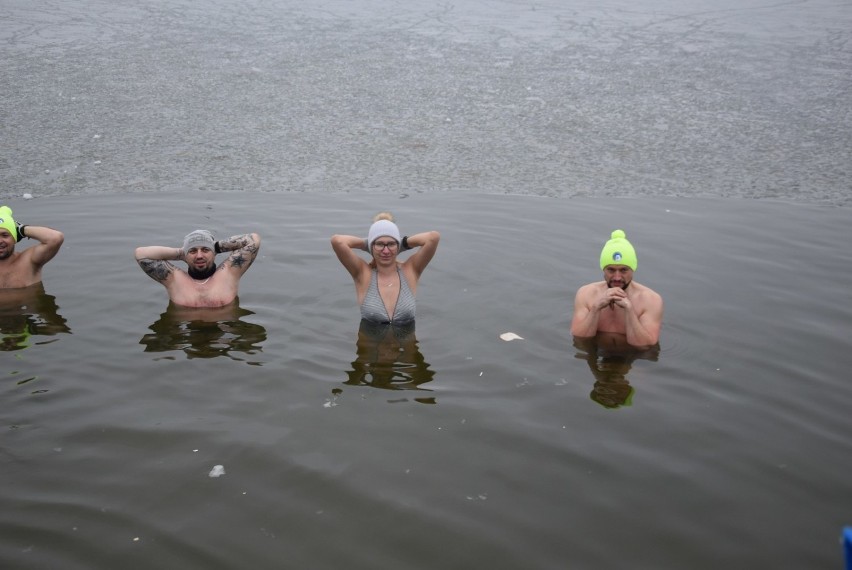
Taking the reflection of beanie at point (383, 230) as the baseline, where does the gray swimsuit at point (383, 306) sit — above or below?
below

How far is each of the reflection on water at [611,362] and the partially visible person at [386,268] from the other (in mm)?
1614

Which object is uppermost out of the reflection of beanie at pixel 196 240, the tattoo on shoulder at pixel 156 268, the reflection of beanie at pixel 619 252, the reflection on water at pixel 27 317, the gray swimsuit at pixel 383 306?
the reflection of beanie at pixel 619 252

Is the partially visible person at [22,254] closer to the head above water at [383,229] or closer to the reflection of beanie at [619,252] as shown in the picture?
the head above water at [383,229]

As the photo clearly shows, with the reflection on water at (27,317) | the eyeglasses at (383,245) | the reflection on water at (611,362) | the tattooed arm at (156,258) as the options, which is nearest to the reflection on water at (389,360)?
the eyeglasses at (383,245)

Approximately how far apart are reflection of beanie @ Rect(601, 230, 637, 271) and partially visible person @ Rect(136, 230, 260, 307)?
3.52 m

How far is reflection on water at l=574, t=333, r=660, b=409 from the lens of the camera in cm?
695

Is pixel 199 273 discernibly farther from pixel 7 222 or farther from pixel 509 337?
pixel 509 337

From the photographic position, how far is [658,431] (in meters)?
6.38

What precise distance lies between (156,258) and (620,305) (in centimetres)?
446

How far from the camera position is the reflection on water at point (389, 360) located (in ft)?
23.9

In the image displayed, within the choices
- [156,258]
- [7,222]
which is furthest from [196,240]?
[7,222]

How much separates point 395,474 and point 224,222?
5.61m

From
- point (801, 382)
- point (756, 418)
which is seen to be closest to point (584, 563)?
point (756, 418)

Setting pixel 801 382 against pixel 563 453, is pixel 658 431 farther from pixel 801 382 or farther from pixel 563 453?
pixel 801 382
